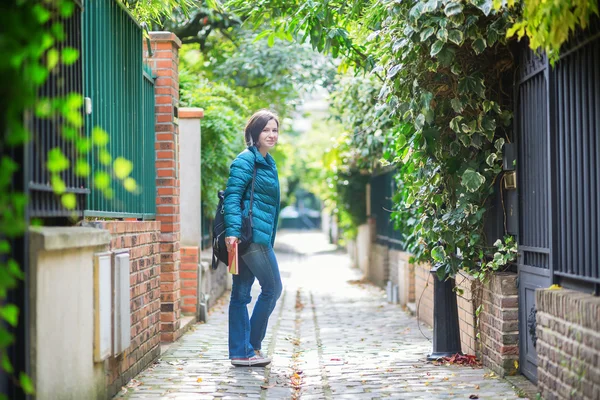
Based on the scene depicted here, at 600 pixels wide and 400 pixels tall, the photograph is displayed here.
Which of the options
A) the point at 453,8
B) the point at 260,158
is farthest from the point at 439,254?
the point at 453,8

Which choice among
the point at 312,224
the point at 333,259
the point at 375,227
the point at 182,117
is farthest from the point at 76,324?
the point at 312,224

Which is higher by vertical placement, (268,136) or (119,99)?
(119,99)

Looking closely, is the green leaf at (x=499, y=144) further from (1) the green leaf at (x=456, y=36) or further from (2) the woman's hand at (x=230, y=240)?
(2) the woman's hand at (x=230, y=240)

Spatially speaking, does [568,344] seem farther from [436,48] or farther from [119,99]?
[119,99]

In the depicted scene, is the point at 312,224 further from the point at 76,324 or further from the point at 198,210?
the point at 76,324

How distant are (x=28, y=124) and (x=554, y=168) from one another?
10.9 feet

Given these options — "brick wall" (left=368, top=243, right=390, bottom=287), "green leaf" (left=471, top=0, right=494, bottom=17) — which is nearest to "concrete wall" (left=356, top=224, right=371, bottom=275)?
"brick wall" (left=368, top=243, right=390, bottom=287)

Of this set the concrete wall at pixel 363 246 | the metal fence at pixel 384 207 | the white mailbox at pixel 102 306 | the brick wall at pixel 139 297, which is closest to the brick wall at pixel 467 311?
the brick wall at pixel 139 297

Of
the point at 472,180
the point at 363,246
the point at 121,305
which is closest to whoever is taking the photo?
the point at 121,305

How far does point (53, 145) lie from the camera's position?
464 centimetres

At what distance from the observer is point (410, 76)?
22.3 feet

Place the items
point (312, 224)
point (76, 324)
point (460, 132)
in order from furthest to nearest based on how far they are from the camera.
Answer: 1. point (312, 224)
2. point (460, 132)
3. point (76, 324)

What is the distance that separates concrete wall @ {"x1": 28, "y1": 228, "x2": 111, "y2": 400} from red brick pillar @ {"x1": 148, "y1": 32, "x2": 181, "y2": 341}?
3.07 meters

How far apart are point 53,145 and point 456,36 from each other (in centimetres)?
306
